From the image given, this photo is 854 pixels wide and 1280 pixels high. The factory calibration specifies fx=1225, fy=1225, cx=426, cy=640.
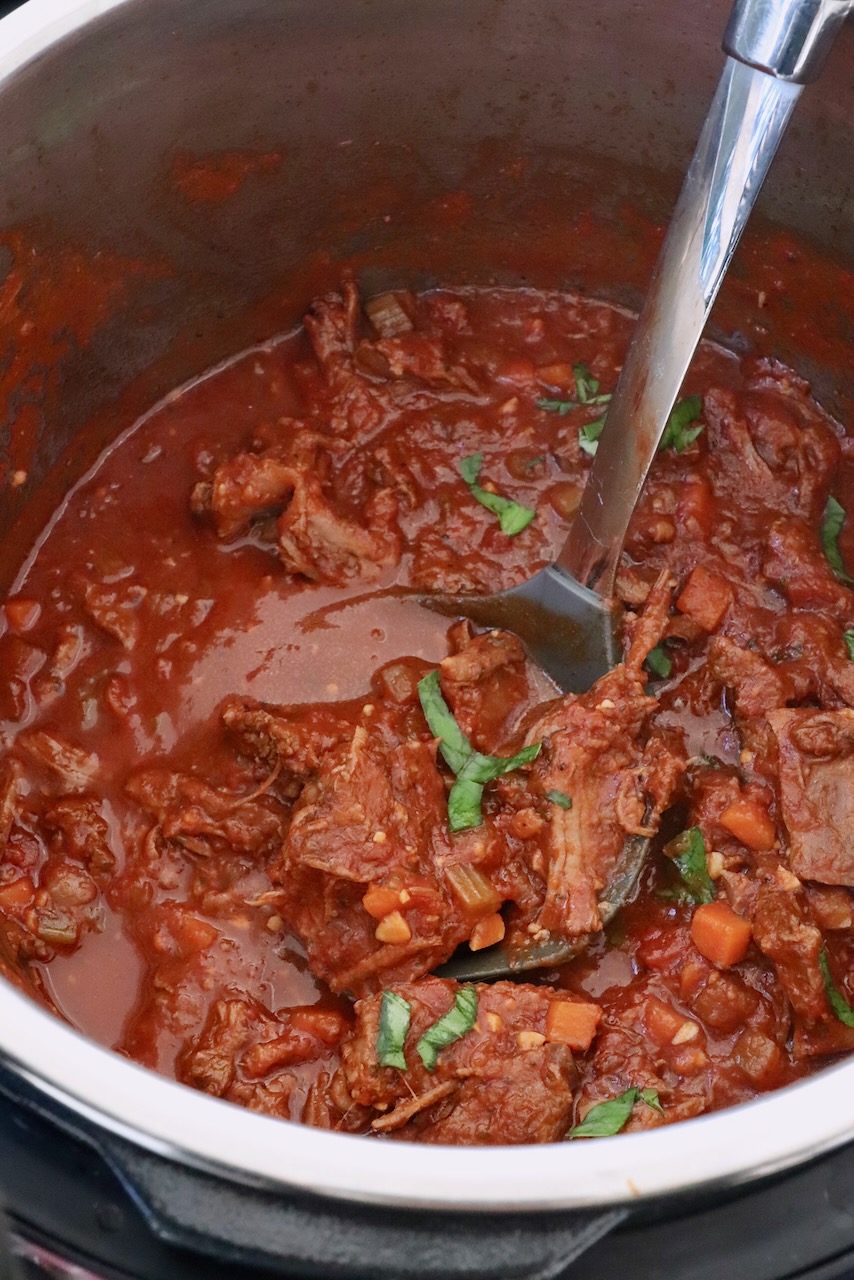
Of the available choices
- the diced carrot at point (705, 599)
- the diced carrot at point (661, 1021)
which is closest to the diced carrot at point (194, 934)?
the diced carrot at point (661, 1021)

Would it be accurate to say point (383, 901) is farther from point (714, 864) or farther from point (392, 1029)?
point (714, 864)

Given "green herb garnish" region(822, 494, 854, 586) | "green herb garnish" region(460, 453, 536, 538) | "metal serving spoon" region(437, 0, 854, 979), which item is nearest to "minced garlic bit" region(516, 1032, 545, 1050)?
"metal serving spoon" region(437, 0, 854, 979)

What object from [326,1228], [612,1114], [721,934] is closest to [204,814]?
[612,1114]

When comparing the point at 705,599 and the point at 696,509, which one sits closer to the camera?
the point at 705,599

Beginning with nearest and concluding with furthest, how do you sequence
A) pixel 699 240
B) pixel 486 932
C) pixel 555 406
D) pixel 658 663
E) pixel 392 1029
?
pixel 699 240
pixel 392 1029
pixel 486 932
pixel 658 663
pixel 555 406

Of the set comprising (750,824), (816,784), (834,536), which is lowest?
(750,824)

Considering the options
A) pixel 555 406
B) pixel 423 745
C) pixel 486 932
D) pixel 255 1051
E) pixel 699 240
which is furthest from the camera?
pixel 555 406
